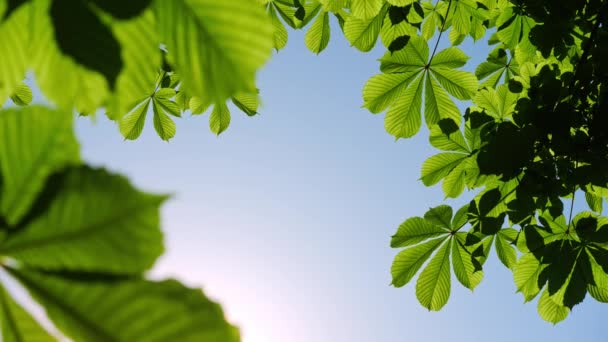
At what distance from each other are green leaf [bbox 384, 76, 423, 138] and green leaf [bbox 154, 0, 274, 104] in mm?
1960

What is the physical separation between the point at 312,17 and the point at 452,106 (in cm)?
94

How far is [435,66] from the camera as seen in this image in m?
2.42

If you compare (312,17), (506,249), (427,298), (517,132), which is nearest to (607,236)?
(506,249)

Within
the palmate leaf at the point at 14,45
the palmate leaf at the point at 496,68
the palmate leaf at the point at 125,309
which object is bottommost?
the palmate leaf at the point at 125,309

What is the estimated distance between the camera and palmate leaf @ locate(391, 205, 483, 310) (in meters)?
2.30

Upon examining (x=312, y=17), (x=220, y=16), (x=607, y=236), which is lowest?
(x=220, y=16)

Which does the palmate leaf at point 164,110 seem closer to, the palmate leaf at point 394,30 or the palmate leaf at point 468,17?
the palmate leaf at point 394,30

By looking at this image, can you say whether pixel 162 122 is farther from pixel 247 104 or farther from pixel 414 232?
pixel 414 232

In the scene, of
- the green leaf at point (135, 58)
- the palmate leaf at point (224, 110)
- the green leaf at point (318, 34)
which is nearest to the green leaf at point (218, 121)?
the palmate leaf at point (224, 110)

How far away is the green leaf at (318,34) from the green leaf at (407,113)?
61 cm

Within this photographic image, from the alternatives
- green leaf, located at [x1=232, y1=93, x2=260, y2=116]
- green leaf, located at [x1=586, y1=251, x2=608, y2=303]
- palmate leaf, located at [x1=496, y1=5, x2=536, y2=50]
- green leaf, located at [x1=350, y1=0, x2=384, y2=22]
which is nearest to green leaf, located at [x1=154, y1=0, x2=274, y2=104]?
green leaf, located at [x1=350, y1=0, x2=384, y2=22]

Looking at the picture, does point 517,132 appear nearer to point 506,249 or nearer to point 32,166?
point 506,249

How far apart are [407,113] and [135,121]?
1509mm

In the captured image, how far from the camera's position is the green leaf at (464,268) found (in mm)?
2285
